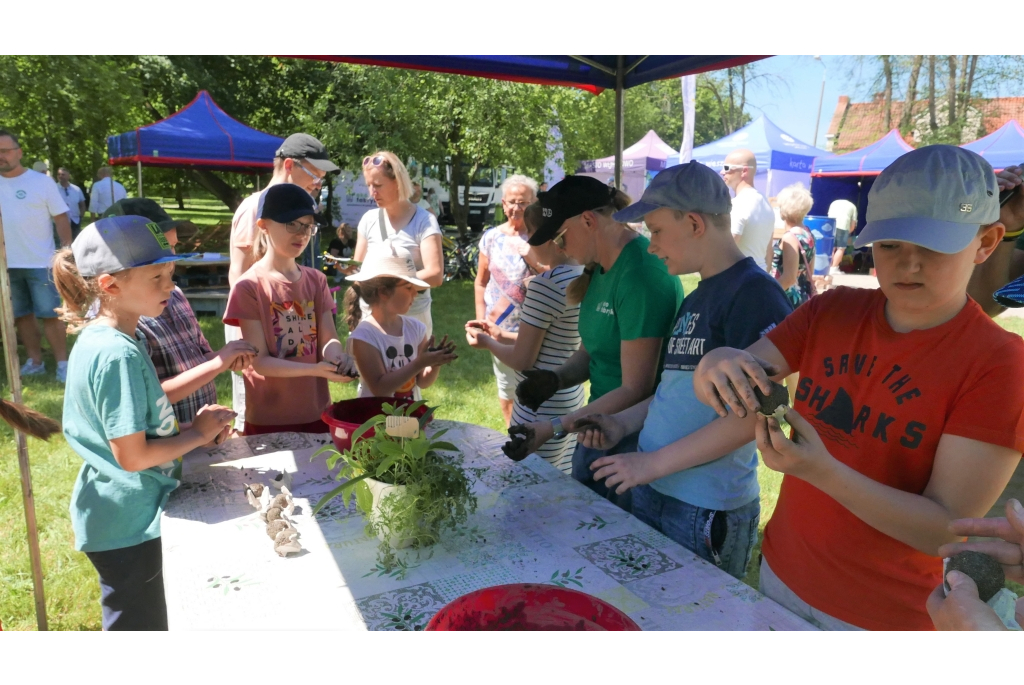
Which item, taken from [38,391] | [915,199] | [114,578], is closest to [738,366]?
[915,199]

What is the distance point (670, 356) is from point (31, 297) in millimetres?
6073

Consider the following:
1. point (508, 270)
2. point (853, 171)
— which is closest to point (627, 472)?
point (508, 270)

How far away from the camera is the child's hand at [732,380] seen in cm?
126

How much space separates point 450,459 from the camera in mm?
1936

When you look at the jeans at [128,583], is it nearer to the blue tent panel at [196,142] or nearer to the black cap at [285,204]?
the black cap at [285,204]

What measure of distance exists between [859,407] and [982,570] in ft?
1.31

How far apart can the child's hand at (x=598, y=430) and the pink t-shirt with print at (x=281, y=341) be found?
3.90 ft

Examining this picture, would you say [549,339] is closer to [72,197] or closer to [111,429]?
[111,429]

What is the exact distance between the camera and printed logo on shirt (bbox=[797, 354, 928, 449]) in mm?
1288

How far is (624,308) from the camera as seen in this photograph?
209cm

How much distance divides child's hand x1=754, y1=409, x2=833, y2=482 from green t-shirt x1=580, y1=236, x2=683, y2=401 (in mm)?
862
